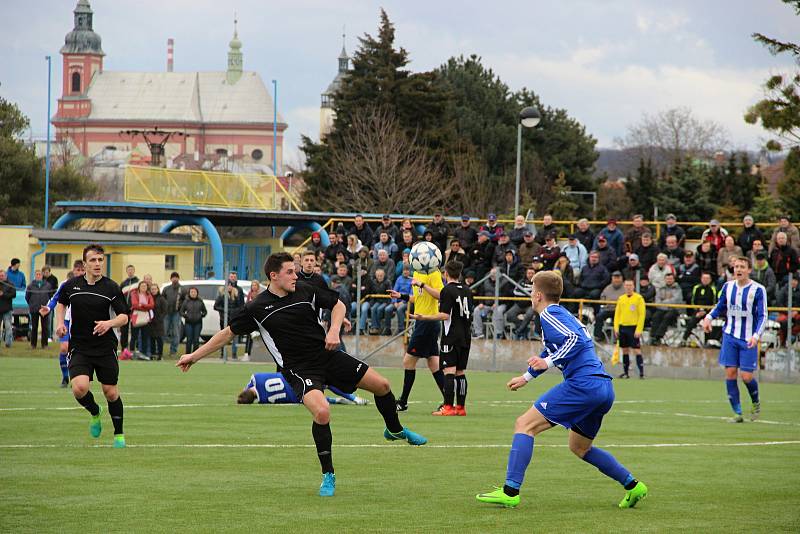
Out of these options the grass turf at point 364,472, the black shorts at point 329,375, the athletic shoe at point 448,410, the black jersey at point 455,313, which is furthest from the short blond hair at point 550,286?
the athletic shoe at point 448,410

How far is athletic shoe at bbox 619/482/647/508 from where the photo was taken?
29.1ft

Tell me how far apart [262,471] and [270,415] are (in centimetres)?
558

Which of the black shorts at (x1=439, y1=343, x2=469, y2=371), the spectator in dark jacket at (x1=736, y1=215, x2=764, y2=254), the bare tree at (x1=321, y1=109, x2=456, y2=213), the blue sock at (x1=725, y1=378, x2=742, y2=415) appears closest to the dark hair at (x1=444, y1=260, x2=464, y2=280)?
the black shorts at (x1=439, y1=343, x2=469, y2=371)

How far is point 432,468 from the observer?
11.0 m

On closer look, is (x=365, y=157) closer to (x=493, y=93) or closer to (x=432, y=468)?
(x=493, y=93)

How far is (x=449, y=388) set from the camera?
55.0 ft

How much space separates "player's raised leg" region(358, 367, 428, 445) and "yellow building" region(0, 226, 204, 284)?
3030cm

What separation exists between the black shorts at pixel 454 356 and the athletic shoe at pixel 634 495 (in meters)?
7.85

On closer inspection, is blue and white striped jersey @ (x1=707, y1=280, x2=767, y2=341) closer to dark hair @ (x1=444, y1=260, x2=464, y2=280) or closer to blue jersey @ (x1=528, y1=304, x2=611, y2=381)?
dark hair @ (x1=444, y1=260, x2=464, y2=280)

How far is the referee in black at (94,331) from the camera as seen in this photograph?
41.8 ft

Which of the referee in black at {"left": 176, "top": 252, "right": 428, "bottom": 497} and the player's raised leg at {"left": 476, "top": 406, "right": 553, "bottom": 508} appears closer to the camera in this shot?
the player's raised leg at {"left": 476, "top": 406, "right": 553, "bottom": 508}

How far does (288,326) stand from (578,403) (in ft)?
7.91

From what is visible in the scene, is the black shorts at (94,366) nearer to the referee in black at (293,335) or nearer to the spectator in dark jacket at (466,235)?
the referee in black at (293,335)

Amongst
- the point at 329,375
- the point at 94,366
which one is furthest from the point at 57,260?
the point at 329,375
